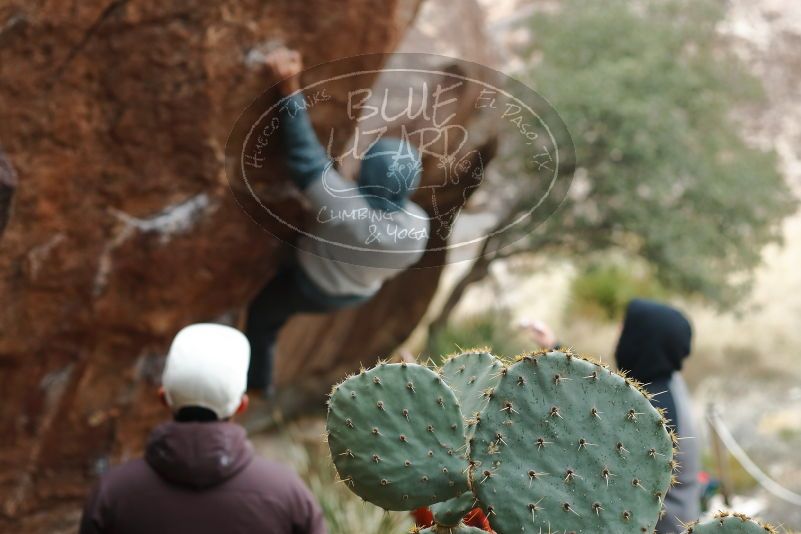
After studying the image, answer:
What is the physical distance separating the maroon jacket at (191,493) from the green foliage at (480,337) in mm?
7542

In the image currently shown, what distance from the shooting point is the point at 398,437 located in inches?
81.2

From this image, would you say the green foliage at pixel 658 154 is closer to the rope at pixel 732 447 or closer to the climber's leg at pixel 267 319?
the rope at pixel 732 447

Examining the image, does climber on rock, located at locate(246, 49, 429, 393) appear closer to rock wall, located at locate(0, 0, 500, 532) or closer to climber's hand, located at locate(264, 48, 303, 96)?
climber's hand, located at locate(264, 48, 303, 96)

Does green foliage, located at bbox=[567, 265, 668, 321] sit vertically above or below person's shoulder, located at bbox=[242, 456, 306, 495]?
below

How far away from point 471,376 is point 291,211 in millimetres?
910

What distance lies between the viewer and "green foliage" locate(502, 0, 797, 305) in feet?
30.0

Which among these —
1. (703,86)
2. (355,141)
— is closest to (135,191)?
(355,141)

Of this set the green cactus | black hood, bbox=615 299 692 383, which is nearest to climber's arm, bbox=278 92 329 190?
black hood, bbox=615 299 692 383

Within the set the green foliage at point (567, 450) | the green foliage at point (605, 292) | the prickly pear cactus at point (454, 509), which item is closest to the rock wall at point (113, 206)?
the prickly pear cactus at point (454, 509)

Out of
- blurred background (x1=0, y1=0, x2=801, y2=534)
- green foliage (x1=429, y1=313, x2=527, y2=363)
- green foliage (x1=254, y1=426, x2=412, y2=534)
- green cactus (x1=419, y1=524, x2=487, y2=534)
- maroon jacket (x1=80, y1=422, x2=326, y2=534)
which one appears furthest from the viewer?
green foliage (x1=429, y1=313, x2=527, y2=363)

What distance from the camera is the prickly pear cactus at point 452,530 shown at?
193 cm

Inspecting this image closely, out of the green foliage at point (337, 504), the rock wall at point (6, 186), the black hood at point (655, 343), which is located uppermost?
the black hood at point (655, 343)

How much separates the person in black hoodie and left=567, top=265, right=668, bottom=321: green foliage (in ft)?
32.9

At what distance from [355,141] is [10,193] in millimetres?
1978
